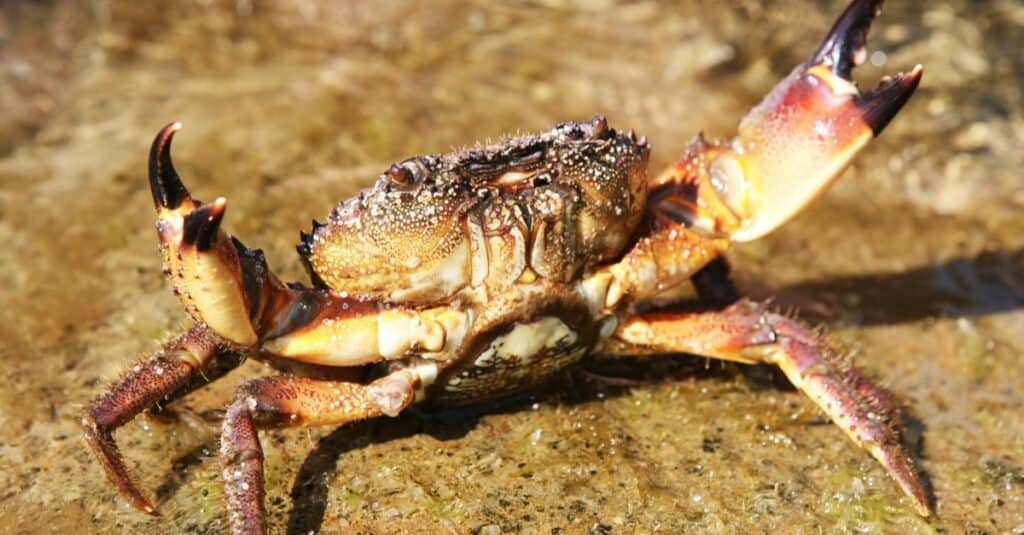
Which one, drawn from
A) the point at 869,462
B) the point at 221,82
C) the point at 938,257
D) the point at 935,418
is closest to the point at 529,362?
the point at 869,462

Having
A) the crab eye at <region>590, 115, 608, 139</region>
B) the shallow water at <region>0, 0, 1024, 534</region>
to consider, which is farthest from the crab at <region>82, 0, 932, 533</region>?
the shallow water at <region>0, 0, 1024, 534</region>

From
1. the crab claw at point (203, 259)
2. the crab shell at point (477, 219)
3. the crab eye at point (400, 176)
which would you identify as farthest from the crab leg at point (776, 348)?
the crab claw at point (203, 259)

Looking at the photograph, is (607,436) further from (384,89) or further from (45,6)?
(45,6)

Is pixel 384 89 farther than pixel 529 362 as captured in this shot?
Yes

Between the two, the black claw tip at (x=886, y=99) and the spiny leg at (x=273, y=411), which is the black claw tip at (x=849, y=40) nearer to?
the black claw tip at (x=886, y=99)

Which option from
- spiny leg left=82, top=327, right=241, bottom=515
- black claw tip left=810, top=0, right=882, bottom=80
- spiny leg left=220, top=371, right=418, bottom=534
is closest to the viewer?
spiny leg left=220, top=371, right=418, bottom=534

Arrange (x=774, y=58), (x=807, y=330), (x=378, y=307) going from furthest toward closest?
(x=774, y=58), (x=807, y=330), (x=378, y=307)

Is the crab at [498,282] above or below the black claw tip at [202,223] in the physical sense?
below

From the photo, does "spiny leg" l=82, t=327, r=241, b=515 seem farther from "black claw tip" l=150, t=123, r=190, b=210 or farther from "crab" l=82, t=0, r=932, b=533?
"black claw tip" l=150, t=123, r=190, b=210
